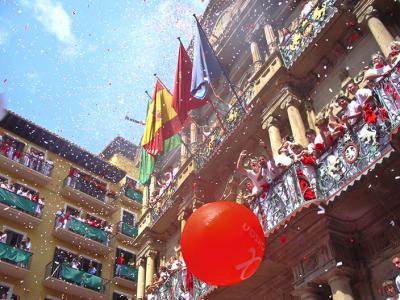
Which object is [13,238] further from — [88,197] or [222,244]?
[222,244]

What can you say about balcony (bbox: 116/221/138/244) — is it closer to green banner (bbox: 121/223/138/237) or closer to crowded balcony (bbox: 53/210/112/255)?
green banner (bbox: 121/223/138/237)

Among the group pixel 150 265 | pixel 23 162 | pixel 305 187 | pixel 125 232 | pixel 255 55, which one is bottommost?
pixel 305 187

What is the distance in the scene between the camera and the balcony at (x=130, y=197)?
107 feet

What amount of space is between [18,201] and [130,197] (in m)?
9.23

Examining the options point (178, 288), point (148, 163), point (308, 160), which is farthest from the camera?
point (148, 163)

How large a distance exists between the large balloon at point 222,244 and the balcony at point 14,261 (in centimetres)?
1868

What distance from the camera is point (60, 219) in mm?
26812

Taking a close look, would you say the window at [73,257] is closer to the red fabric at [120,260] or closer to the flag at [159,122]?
the red fabric at [120,260]

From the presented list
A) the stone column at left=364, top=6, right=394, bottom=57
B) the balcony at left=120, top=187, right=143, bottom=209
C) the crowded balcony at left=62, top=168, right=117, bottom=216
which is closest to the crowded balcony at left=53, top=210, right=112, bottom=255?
the crowded balcony at left=62, top=168, right=117, bottom=216

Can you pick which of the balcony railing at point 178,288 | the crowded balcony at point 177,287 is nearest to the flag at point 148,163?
the crowded balcony at point 177,287

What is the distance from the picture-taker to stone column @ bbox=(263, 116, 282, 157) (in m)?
12.2

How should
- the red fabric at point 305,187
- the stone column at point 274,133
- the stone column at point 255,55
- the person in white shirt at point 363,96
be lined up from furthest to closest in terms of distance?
the stone column at point 255,55 < the stone column at point 274,133 < the red fabric at point 305,187 < the person in white shirt at point 363,96

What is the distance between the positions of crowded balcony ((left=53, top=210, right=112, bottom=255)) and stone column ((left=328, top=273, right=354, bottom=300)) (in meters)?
20.5

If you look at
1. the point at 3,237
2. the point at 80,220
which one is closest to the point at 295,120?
the point at 3,237
